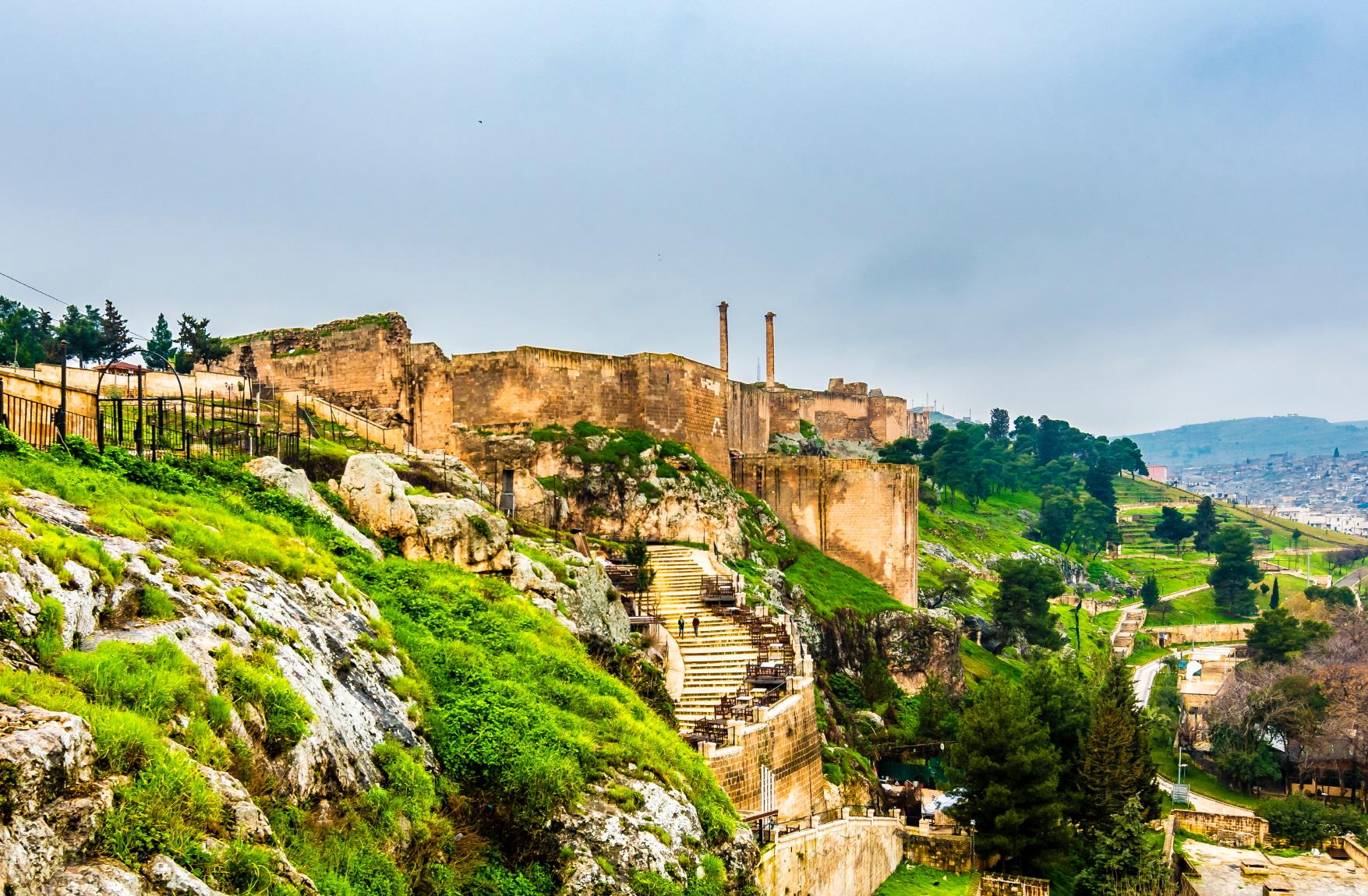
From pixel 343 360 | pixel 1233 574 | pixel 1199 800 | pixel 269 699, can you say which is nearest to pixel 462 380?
pixel 343 360

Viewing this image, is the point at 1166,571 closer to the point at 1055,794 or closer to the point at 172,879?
the point at 1055,794

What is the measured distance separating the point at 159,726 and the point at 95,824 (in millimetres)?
1201

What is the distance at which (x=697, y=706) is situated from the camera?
22.2m

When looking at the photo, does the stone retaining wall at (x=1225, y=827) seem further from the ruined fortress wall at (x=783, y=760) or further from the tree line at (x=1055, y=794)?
the ruined fortress wall at (x=783, y=760)

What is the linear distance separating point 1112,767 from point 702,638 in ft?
43.3

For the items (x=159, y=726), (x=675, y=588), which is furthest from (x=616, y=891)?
(x=675, y=588)

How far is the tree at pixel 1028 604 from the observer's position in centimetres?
5538

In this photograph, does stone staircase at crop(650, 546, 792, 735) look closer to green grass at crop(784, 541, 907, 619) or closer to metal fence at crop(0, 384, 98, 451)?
green grass at crop(784, 541, 907, 619)

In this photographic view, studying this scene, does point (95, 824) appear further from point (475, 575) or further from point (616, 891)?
point (475, 575)

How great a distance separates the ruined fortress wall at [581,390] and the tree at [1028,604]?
83.4 ft

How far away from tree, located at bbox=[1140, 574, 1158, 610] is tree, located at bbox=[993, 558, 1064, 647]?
2529 centimetres

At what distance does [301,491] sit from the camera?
15.7m

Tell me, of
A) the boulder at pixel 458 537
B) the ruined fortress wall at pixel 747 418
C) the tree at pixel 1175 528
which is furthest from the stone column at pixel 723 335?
the tree at pixel 1175 528

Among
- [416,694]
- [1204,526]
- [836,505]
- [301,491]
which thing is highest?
[301,491]
